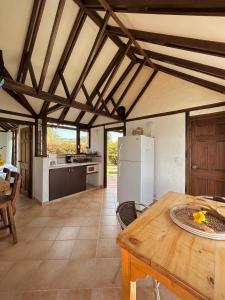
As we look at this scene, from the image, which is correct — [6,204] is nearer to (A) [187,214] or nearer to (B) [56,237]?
(B) [56,237]

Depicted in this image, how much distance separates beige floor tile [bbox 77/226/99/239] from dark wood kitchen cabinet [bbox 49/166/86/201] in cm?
178

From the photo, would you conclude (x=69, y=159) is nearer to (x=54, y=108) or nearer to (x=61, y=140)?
(x=61, y=140)

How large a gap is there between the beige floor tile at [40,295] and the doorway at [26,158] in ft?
10.9

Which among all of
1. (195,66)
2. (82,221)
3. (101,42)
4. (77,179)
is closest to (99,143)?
(77,179)

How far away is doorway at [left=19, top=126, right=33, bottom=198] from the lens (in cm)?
447

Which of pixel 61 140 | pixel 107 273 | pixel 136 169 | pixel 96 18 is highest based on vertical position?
pixel 96 18

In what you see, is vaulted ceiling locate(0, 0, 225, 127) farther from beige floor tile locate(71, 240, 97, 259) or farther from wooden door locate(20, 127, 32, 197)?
beige floor tile locate(71, 240, 97, 259)

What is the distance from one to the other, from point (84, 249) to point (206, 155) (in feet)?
10.1

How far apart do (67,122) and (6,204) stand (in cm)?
363

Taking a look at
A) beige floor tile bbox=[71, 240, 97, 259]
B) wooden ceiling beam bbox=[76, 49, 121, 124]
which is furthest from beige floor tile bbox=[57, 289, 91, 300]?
wooden ceiling beam bbox=[76, 49, 121, 124]

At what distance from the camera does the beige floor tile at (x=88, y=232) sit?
2493 mm

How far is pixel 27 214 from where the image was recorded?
334 cm

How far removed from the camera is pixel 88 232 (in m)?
2.64

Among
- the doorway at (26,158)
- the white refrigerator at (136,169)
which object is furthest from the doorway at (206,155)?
the doorway at (26,158)
